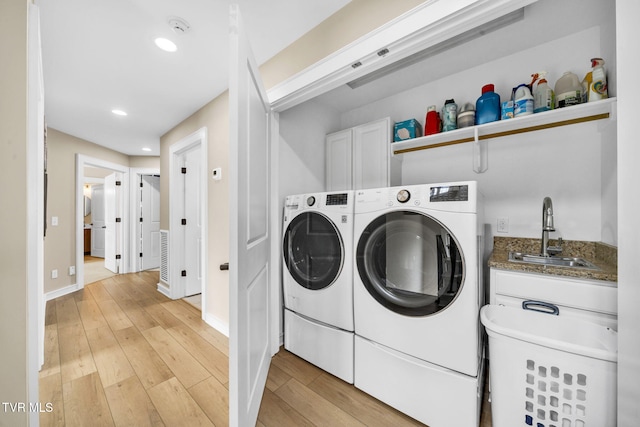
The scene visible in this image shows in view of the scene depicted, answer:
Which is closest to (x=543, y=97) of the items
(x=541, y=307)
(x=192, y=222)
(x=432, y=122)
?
(x=432, y=122)

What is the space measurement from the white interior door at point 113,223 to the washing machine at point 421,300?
16.1ft

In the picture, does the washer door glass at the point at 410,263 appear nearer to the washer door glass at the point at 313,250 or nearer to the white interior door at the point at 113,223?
the washer door glass at the point at 313,250

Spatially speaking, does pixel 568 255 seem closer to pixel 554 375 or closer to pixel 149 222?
pixel 554 375

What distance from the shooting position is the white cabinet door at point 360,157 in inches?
84.5

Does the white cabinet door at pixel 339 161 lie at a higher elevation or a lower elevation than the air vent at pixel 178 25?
lower

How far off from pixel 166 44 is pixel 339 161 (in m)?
1.61

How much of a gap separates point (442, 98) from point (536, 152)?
2.75ft

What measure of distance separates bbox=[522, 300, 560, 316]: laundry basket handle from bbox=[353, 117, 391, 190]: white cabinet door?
124 centimetres

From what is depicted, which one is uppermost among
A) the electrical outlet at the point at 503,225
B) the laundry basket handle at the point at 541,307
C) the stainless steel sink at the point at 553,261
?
the electrical outlet at the point at 503,225

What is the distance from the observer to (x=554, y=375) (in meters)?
0.96

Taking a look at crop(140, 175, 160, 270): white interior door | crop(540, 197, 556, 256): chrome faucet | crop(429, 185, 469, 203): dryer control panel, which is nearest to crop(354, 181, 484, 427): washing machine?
crop(429, 185, 469, 203): dryer control panel

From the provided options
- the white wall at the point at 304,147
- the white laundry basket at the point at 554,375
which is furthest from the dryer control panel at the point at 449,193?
the white wall at the point at 304,147

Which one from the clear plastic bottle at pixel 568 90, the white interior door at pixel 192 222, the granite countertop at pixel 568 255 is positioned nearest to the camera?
the granite countertop at pixel 568 255

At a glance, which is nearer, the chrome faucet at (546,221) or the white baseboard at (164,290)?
the chrome faucet at (546,221)
